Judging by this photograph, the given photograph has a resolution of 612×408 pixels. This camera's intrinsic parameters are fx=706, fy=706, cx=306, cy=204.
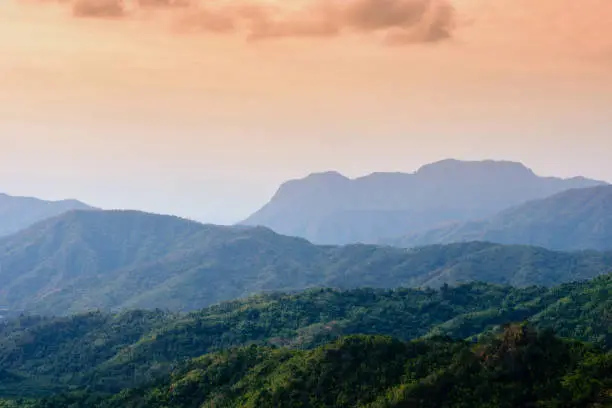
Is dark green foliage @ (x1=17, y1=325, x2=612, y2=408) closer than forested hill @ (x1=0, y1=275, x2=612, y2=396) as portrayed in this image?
Yes

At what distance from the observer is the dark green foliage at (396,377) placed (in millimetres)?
66375

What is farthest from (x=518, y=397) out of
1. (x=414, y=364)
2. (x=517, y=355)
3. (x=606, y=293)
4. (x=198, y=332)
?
(x=198, y=332)

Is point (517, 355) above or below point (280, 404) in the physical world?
above

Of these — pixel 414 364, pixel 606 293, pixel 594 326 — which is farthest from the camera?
pixel 606 293

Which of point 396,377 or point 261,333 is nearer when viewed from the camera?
point 396,377

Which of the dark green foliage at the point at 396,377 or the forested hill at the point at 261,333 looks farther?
the forested hill at the point at 261,333

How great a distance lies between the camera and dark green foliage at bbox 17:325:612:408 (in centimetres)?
6638

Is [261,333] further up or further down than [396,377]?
further down

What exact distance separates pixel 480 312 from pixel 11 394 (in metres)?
117

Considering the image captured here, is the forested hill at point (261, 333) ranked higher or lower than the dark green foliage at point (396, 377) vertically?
lower

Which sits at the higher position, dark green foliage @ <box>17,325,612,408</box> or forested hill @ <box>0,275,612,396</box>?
dark green foliage @ <box>17,325,612,408</box>

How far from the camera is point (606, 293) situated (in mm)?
169875

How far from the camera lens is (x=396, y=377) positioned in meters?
80.3

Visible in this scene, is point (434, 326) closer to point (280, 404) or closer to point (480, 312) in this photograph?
point (480, 312)
